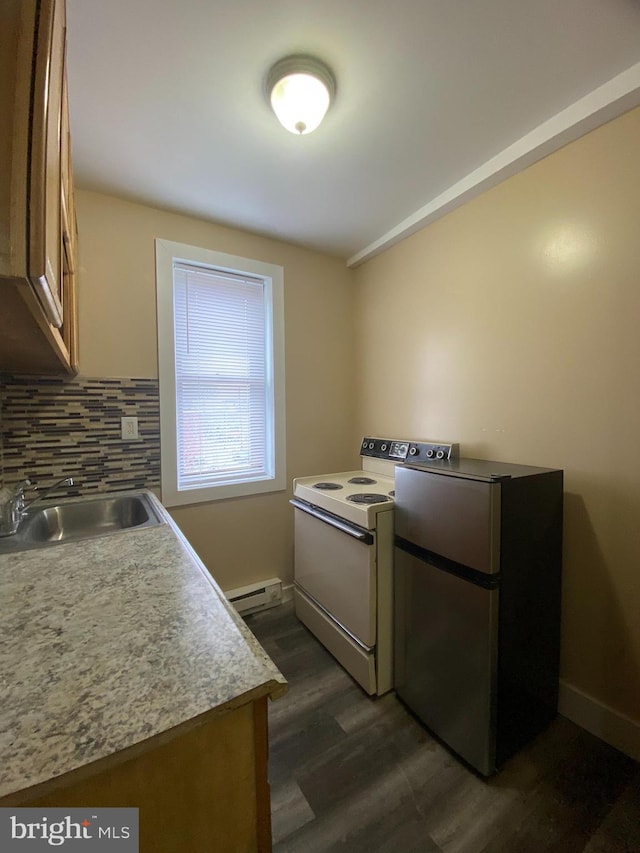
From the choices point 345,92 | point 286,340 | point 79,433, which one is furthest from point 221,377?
point 345,92

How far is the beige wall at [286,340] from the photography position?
6.10ft

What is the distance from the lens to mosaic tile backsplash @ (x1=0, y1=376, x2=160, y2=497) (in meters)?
1.65

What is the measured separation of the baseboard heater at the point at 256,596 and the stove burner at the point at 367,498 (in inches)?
39.4

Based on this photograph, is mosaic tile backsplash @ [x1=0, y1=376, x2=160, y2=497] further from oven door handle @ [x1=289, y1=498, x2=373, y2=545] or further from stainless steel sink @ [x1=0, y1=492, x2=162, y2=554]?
oven door handle @ [x1=289, y1=498, x2=373, y2=545]

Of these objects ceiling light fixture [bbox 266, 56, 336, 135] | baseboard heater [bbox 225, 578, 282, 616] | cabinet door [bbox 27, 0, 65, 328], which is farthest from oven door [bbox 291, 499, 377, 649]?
ceiling light fixture [bbox 266, 56, 336, 135]

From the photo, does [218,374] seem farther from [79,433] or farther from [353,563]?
[353,563]

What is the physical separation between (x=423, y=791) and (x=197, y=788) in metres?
1.16

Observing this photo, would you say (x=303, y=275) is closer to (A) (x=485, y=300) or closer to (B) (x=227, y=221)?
(B) (x=227, y=221)

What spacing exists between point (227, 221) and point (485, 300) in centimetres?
162

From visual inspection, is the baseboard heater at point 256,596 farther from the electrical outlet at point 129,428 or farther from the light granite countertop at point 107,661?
the light granite countertop at point 107,661

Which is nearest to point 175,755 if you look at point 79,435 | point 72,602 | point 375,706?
point 72,602

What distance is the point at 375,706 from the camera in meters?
1.58

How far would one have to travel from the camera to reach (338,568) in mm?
1803

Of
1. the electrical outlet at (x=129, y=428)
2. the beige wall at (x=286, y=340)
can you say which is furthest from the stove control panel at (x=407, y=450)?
the electrical outlet at (x=129, y=428)
